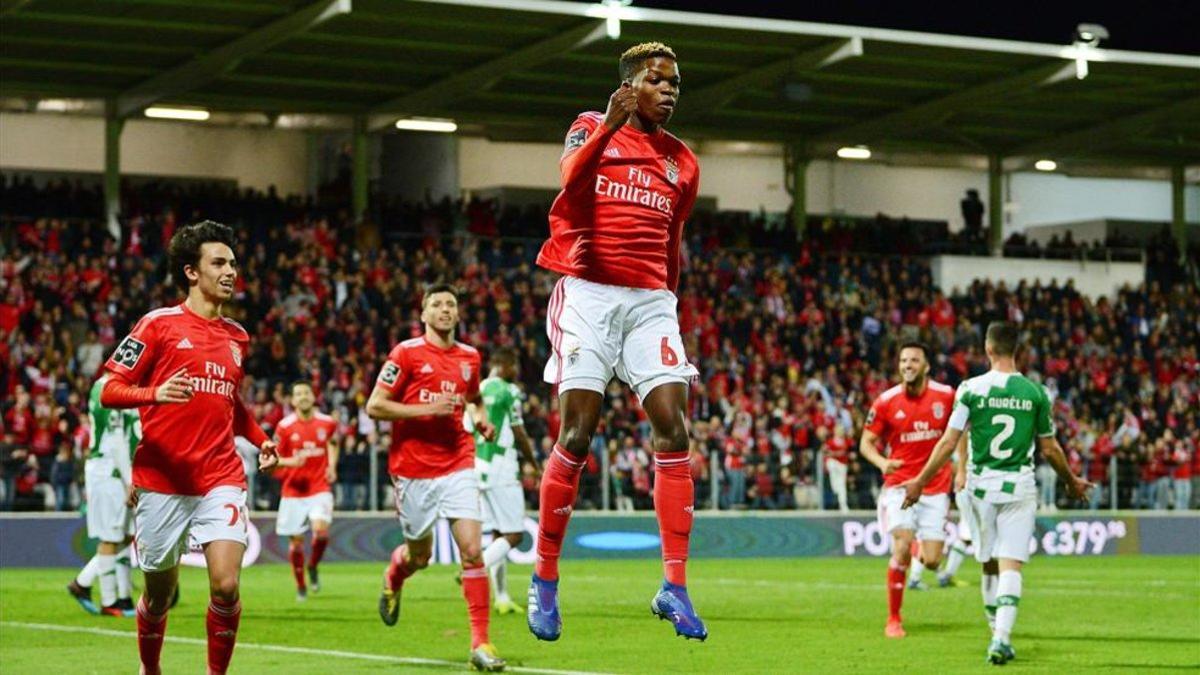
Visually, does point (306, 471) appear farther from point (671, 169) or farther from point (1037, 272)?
point (1037, 272)

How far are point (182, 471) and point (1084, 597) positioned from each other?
13.6 metres

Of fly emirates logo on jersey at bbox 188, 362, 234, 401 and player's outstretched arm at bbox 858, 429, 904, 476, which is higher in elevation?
fly emirates logo on jersey at bbox 188, 362, 234, 401

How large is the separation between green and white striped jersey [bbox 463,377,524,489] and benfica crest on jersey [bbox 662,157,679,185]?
963 centimetres

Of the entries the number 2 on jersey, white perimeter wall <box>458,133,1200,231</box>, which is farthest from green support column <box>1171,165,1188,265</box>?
the number 2 on jersey

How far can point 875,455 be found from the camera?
17.2 metres

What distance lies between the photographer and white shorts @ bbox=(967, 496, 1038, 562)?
13945mm

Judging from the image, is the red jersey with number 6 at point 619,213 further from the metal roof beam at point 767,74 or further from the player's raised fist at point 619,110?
the metal roof beam at point 767,74

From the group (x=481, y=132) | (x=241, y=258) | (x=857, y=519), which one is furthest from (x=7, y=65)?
(x=857, y=519)

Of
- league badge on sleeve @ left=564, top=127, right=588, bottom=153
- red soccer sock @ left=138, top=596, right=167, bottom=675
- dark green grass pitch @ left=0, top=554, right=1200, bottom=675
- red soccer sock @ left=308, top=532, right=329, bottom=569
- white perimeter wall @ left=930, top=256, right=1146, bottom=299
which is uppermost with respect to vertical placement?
white perimeter wall @ left=930, top=256, right=1146, bottom=299

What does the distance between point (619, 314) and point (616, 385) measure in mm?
24424

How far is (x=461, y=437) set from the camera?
14.4 metres

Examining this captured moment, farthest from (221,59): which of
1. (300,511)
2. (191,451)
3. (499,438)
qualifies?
(191,451)

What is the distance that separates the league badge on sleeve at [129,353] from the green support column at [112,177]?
84.6ft

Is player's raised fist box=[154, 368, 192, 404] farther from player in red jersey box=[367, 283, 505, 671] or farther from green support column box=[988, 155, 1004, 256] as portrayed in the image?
green support column box=[988, 155, 1004, 256]
